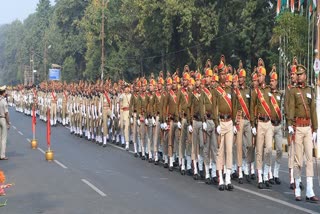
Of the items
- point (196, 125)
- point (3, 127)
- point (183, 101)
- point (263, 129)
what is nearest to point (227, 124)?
point (263, 129)

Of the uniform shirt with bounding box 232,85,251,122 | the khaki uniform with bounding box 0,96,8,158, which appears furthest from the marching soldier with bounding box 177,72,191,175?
the khaki uniform with bounding box 0,96,8,158

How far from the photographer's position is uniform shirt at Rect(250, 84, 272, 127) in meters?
13.0

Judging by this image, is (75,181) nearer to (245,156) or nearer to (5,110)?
(245,156)

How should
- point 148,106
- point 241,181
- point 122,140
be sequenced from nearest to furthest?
1. point 241,181
2. point 148,106
3. point 122,140

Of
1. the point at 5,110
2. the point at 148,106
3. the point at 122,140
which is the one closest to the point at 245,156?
the point at 148,106

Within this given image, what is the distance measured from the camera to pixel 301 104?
11383 mm

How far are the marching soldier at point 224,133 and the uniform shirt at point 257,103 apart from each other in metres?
0.59

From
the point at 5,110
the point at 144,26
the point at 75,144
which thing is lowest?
the point at 75,144

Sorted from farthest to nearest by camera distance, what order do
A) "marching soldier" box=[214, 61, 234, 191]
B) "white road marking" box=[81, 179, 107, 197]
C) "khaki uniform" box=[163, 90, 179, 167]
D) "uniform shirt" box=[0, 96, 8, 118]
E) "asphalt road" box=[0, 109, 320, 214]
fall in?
"uniform shirt" box=[0, 96, 8, 118] < "khaki uniform" box=[163, 90, 179, 167] < "marching soldier" box=[214, 61, 234, 191] < "white road marking" box=[81, 179, 107, 197] < "asphalt road" box=[0, 109, 320, 214]

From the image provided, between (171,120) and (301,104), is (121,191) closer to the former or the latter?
(301,104)

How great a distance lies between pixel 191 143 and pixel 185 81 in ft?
5.08

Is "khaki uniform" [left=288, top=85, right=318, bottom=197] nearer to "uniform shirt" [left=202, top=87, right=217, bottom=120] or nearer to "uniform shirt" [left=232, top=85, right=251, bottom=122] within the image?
"uniform shirt" [left=232, top=85, right=251, bottom=122]

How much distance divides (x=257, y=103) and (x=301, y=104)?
1.83 meters

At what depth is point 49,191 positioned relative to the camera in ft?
40.6
